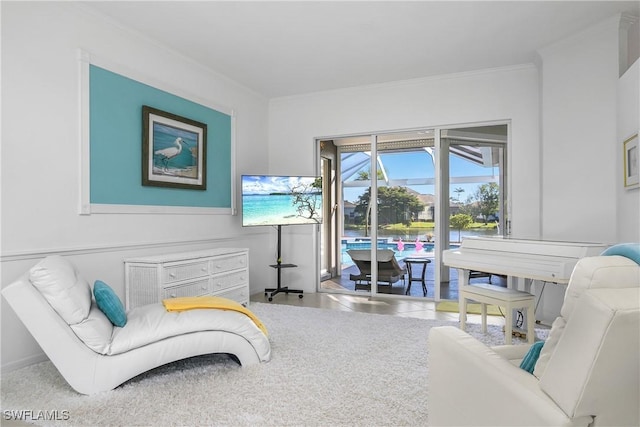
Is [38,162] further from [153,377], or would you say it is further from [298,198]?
[298,198]

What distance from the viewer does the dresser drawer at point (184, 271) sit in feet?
12.2

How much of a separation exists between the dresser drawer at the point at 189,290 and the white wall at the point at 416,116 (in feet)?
6.61

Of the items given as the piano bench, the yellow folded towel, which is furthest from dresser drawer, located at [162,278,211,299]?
the piano bench

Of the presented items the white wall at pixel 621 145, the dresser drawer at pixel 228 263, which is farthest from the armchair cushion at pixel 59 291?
the white wall at pixel 621 145

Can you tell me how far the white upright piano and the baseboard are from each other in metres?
3.48

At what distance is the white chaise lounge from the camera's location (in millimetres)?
2316

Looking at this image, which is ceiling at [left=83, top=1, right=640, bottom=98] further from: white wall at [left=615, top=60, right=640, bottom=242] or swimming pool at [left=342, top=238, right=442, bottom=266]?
swimming pool at [left=342, top=238, right=442, bottom=266]

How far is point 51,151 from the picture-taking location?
10.3 ft

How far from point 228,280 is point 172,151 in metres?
1.49

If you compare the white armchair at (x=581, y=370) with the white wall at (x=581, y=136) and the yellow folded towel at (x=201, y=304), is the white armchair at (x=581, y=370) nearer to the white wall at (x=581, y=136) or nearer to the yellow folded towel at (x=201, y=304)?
the yellow folded towel at (x=201, y=304)

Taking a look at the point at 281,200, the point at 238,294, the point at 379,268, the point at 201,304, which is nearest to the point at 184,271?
the point at 238,294

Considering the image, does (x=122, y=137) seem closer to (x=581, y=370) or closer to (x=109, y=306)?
(x=109, y=306)

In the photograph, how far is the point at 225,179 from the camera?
17.0ft

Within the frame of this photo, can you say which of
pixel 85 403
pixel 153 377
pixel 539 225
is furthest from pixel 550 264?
pixel 85 403
